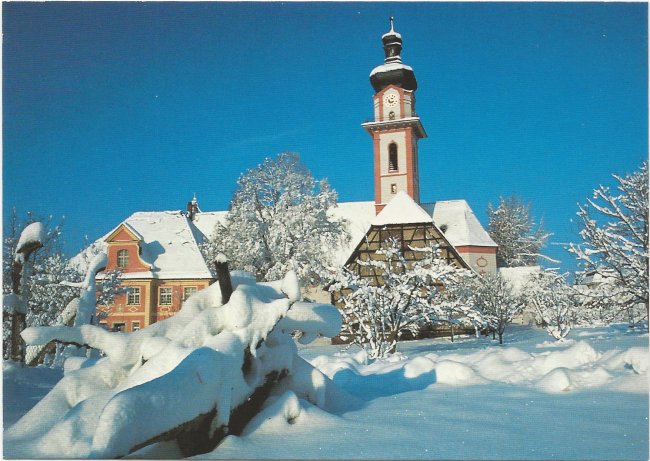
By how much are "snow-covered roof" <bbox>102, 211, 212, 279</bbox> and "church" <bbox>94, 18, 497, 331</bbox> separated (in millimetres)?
42

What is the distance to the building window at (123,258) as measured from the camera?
2586 cm

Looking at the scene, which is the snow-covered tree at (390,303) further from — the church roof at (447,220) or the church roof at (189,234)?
the church roof at (447,220)

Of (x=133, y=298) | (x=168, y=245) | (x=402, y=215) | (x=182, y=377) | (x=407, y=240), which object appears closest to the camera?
(x=182, y=377)

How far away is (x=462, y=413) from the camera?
17.7 ft

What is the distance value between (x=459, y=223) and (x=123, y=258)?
681 inches

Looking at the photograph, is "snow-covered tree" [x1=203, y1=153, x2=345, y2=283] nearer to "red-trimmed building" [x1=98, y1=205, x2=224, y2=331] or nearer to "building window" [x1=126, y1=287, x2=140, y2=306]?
"red-trimmed building" [x1=98, y1=205, x2=224, y2=331]

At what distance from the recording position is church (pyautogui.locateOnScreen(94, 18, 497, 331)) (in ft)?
83.9

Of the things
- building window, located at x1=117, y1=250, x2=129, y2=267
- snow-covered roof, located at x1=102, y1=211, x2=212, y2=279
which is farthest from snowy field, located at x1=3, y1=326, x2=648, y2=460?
building window, located at x1=117, y1=250, x2=129, y2=267

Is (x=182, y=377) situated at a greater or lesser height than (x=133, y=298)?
greater

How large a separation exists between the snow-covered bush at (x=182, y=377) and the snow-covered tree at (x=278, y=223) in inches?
608

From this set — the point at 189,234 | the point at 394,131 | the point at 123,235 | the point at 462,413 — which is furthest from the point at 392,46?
the point at 462,413

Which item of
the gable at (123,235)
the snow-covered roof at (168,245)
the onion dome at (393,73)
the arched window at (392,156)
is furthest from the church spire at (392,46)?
the gable at (123,235)

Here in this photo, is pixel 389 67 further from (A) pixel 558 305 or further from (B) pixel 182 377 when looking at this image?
(B) pixel 182 377

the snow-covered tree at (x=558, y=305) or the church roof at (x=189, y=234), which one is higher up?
the church roof at (x=189, y=234)
